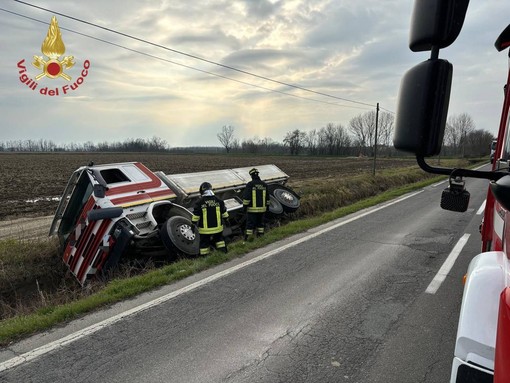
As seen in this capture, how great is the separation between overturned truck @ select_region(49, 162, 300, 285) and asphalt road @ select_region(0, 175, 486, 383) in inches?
60.6

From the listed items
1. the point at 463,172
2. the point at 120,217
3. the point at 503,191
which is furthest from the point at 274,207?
the point at 503,191

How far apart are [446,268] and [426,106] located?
5.24m

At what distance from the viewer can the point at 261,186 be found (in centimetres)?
870

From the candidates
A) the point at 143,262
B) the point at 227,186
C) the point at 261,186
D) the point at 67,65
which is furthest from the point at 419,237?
the point at 67,65

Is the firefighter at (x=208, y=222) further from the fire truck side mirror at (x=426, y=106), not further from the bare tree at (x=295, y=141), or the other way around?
the bare tree at (x=295, y=141)

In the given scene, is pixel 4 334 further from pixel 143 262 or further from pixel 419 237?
pixel 419 237

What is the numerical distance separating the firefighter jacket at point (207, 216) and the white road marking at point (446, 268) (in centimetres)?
368

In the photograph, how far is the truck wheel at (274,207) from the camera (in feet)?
32.4

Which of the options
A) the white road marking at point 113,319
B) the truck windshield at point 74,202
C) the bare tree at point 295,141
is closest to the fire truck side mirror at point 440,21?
the white road marking at point 113,319

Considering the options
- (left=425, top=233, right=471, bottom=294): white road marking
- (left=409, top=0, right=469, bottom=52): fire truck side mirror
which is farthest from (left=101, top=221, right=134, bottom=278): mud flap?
(left=409, top=0, right=469, bottom=52): fire truck side mirror

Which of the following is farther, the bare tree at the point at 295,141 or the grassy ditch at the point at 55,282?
the bare tree at the point at 295,141

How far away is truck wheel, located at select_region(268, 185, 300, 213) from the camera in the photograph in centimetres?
1055

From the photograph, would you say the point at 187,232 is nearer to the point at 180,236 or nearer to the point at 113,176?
the point at 180,236

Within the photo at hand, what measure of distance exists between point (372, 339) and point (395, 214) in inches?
303
